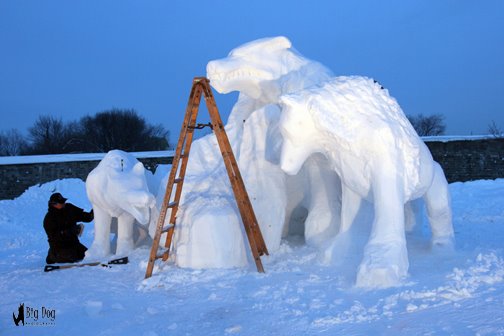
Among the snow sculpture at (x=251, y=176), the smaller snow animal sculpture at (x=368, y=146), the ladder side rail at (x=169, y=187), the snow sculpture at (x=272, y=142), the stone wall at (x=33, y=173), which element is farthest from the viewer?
the stone wall at (x=33, y=173)

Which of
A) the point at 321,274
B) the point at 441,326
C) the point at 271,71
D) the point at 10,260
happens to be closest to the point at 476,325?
the point at 441,326

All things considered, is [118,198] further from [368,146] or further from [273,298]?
[368,146]

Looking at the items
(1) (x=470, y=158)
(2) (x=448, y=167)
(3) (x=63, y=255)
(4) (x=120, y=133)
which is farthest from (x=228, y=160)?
(4) (x=120, y=133)

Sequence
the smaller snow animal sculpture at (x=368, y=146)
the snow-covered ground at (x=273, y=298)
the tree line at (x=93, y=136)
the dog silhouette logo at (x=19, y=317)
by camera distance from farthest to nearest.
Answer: the tree line at (x=93, y=136) < the smaller snow animal sculpture at (x=368, y=146) < the dog silhouette logo at (x=19, y=317) < the snow-covered ground at (x=273, y=298)

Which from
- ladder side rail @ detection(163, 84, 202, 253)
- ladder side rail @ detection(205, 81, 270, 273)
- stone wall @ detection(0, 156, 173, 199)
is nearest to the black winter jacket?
ladder side rail @ detection(163, 84, 202, 253)

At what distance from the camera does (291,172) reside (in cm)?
510

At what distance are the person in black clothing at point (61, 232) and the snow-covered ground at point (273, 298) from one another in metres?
0.31

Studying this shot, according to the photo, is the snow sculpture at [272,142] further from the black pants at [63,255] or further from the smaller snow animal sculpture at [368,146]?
the black pants at [63,255]

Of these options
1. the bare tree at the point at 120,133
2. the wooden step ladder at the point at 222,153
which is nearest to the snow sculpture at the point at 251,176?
the wooden step ladder at the point at 222,153

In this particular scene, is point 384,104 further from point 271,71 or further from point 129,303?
point 129,303

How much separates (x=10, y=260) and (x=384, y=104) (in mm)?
5239

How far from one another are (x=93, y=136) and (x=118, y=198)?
26.2 meters

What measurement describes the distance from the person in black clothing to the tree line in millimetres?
22831

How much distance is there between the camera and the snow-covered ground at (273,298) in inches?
136
